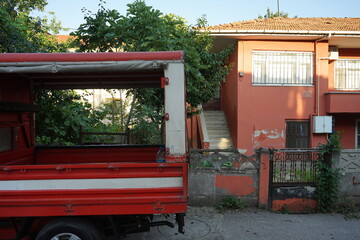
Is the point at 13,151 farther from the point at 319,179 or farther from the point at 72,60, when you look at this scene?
the point at 319,179

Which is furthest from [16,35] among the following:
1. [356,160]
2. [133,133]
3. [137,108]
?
[356,160]

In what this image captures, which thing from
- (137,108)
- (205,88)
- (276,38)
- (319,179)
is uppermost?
(276,38)

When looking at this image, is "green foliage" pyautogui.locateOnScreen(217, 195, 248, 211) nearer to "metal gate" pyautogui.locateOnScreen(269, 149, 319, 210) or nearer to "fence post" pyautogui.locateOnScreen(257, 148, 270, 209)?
"fence post" pyautogui.locateOnScreen(257, 148, 270, 209)

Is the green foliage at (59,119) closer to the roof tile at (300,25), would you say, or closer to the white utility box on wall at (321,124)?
the roof tile at (300,25)

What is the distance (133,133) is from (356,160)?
7.41 meters

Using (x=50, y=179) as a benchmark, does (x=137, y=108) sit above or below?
above

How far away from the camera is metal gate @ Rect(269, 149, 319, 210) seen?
613 centimetres

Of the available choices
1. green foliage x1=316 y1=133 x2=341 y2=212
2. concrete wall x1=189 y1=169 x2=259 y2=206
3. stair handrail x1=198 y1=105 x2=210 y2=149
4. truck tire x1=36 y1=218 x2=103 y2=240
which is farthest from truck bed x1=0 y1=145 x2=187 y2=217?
stair handrail x1=198 y1=105 x2=210 y2=149

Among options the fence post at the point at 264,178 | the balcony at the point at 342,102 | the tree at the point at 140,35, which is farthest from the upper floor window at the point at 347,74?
the fence post at the point at 264,178

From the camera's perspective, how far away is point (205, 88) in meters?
10.1

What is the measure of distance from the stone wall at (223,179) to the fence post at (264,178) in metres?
0.09

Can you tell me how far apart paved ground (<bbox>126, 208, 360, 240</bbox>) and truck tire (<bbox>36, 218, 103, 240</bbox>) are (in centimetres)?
144

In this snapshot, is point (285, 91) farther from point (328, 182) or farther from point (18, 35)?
point (18, 35)

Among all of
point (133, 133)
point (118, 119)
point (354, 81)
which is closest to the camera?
point (133, 133)
